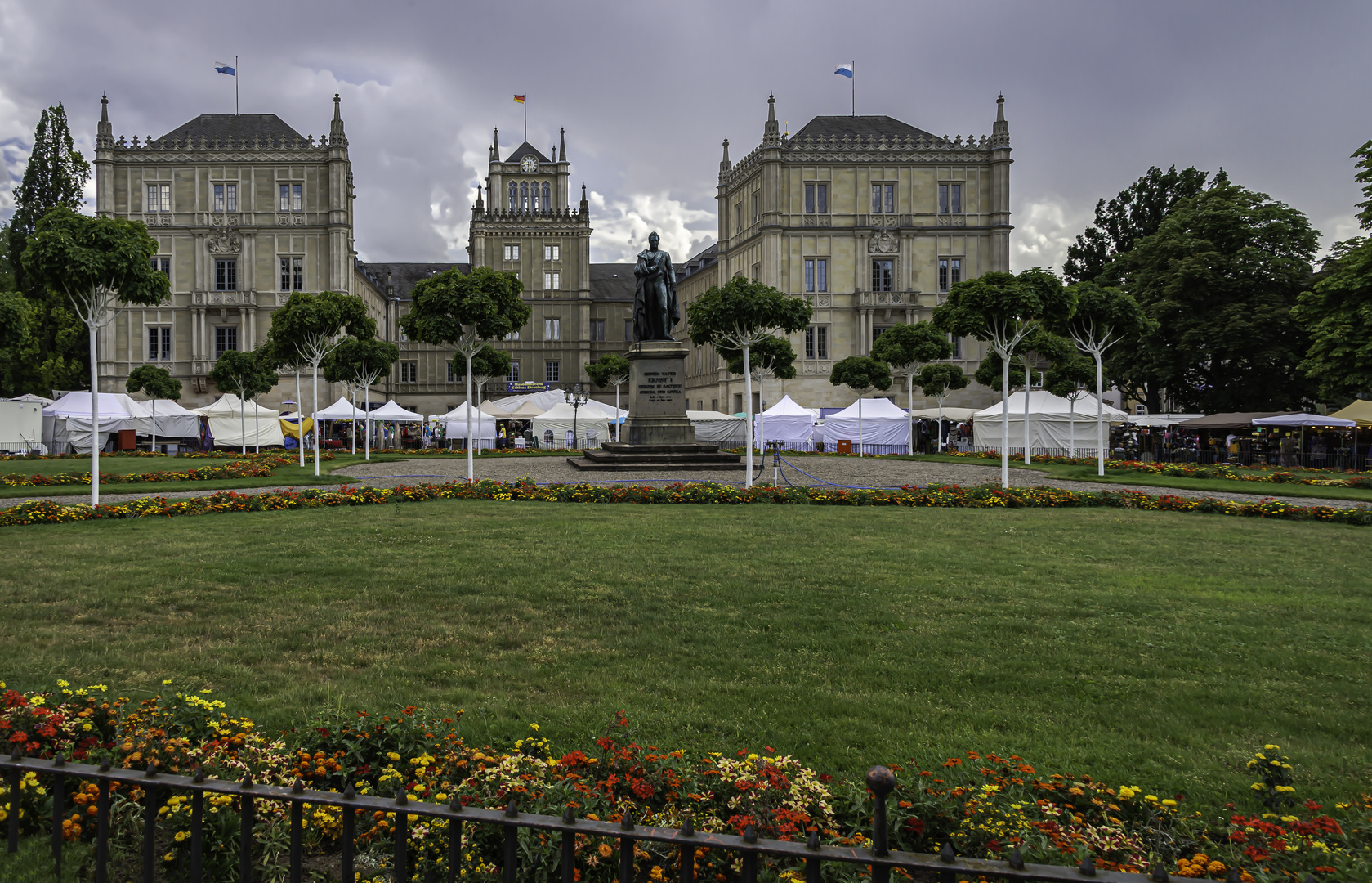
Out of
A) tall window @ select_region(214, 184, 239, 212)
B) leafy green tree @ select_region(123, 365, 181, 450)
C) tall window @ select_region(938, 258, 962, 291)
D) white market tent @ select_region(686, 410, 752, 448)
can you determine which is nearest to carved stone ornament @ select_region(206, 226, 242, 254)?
tall window @ select_region(214, 184, 239, 212)

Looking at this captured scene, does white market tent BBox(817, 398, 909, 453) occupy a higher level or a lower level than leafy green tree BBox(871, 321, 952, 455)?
lower

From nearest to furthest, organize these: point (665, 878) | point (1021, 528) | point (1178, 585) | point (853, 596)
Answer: point (665, 878), point (853, 596), point (1178, 585), point (1021, 528)

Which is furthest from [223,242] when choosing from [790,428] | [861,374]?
[861,374]

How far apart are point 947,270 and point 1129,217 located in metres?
13.5

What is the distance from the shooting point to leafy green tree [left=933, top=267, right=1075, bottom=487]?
783 inches

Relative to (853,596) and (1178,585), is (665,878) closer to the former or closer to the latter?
(853,596)

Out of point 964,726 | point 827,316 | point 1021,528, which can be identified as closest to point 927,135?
point 827,316

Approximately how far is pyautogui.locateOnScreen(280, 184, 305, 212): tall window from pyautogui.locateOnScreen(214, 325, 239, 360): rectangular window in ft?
31.6

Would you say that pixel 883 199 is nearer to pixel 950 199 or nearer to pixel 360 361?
pixel 950 199

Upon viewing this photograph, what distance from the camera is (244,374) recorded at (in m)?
37.3

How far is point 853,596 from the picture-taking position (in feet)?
24.5

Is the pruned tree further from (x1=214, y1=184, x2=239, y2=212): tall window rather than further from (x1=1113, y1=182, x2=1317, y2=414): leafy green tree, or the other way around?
(x1=214, y1=184, x2=239, y2=212): tall window

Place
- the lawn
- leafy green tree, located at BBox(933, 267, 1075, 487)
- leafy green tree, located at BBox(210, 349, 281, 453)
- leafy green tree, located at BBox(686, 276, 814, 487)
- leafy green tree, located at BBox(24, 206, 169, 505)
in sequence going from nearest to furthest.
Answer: the lawn, leafy green tree, located at BBox(24, 206, 169, 505), leafy green tree, located at BBox(933, 267, 1075, 487), leafy green tree, located at BBox(686, 276, 814, 487), leafy green tree, located at BBox(210, 349, 281, 453)

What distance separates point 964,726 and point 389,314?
83.3 meters
